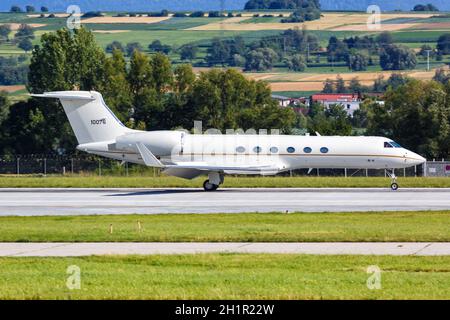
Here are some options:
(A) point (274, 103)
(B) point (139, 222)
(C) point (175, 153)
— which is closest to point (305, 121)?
(A) point (274, 103)

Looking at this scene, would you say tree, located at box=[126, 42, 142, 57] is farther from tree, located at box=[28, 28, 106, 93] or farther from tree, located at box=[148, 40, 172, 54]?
tree, located at box=[28, 28, 106, 93]

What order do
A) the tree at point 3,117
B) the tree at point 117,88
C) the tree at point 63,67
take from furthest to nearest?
the tree at point 63,67, the tree at point 117,88, the tree at point 3,117

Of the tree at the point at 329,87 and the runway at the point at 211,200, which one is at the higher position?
the runway at the point at 211,200

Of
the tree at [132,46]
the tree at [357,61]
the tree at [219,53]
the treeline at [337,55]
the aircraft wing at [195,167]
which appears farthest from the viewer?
the tree at [219,53]

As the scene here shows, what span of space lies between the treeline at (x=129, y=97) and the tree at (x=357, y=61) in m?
109

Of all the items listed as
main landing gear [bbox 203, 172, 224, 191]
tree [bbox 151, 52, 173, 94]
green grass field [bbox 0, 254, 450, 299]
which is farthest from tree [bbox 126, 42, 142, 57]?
green grass field [bbox 0, 254, 450, 299]

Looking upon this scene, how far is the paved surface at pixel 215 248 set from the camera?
75.2ft

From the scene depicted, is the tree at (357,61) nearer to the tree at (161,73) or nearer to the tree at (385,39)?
the tree at (385,39)

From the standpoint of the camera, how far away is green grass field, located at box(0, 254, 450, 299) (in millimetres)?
17047

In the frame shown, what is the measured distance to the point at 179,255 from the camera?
22156 mm

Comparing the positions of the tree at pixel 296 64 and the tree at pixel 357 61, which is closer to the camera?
the tree at pixel 357 61

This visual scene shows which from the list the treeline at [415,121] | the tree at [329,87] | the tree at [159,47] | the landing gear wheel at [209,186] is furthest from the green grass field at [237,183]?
the tree at [159,47]

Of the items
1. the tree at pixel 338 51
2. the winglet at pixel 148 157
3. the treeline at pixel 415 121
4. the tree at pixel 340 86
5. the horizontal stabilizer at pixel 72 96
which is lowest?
the tree at pixel 340 86

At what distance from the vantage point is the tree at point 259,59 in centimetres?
19425
